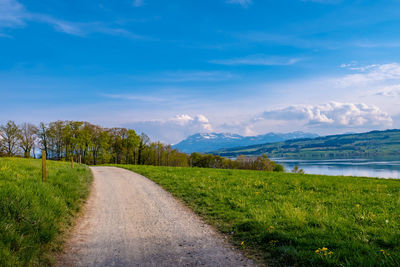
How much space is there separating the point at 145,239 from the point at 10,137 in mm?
65706

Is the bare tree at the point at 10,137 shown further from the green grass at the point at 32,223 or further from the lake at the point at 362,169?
the lake at the point at 362,169

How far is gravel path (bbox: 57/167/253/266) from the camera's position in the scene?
18.8 feet

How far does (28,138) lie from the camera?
61.8 metres

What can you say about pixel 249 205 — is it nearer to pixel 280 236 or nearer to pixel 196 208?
pixel 196 208

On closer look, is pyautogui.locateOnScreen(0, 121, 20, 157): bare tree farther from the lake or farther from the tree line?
the lake

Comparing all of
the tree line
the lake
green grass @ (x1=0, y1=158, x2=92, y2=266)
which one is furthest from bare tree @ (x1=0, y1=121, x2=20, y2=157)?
the lake

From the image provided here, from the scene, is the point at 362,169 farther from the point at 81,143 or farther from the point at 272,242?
the point at 272,242

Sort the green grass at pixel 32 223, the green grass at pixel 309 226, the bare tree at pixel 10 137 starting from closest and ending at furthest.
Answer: the green grass at pixel 32 223
the green grass at pixel 309 226
the bare tree at pixel 10 137

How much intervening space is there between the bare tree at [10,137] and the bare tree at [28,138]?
48.2 inches

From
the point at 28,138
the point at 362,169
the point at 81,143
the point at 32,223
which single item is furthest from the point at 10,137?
the point at 362,169

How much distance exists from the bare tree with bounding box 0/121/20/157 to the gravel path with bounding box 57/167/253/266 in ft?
196

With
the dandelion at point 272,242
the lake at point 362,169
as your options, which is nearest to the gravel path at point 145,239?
the dandelion at point 272,242

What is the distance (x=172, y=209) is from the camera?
1061cm

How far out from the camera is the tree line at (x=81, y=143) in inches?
2320
